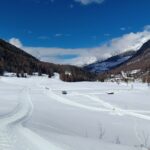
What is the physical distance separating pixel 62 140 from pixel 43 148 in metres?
1.45

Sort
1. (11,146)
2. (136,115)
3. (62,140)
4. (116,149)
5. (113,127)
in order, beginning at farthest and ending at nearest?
(136,115), (113,127), (62,140), (116,149), (11,146)

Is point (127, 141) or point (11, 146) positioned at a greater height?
point (11, 146)

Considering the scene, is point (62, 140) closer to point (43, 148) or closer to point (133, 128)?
point (43, 148)

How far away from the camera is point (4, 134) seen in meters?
10.5

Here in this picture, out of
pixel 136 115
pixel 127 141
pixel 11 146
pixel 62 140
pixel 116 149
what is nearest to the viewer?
pixel 11 146

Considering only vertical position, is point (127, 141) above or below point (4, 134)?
below

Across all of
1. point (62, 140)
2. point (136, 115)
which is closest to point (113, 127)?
point (136, 115)

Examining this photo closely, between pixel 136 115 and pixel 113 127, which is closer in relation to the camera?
pixel 113 127

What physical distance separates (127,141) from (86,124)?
464 cm

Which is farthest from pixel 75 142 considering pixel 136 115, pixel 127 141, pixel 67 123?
pixel 136 115

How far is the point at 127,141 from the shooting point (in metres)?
15.6

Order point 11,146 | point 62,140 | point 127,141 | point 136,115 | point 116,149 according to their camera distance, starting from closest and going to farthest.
→ 1. point 11,146
2. point 116,149
3. point 62,140
4. point 127,141
5. point 136,115

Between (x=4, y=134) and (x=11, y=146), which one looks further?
(x=4, y=134)

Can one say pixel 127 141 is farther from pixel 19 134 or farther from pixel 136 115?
pixel 136 115
